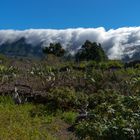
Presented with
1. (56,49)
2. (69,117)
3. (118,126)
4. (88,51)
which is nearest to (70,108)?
(69,117)

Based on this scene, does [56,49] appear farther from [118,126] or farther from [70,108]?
[118,126]

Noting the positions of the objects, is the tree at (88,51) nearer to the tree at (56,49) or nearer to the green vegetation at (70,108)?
the tree at (56,49)

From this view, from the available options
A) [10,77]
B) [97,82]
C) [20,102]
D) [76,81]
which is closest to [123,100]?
[20,102]

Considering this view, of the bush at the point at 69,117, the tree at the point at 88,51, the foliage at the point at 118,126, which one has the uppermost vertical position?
the tree at the point at 88,51

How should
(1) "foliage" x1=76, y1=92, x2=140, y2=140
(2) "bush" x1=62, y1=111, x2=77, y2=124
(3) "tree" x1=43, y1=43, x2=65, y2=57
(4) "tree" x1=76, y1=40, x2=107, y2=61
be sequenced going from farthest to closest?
(3) "tree" x1=43, y1=43, x2=65, y2=57 < (4) "tree" x1=76, y1=40, x2=107, y2=61 < (2) "bush" x1=62, y1=111, x2=77, y2=124 < (1) "foliage" x1=76, y1=92, x2=140, y2=140

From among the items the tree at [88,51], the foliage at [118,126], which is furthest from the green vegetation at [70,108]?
the tree at [88,51]

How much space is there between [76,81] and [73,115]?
544 cm

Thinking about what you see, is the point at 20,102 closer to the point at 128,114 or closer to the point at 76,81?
the point at 76,81

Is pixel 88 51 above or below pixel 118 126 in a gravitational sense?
above

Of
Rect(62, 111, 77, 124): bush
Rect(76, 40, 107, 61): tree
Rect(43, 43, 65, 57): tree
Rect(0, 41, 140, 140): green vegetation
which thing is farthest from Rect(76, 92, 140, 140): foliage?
Rect(43, 43, 65, 57): tree

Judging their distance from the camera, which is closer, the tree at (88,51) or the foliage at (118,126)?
the foliage at (118,126)

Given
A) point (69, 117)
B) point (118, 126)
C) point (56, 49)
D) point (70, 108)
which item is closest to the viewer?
point (118, 126)

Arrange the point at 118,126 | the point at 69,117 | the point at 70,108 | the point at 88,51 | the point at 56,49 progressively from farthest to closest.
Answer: the point at 56,49 → the point at 88,51 → the point at 70,108 → the point at 69,117 → the point at 118,126

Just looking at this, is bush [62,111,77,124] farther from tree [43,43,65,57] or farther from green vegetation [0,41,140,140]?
tree [43,43,65,57]
